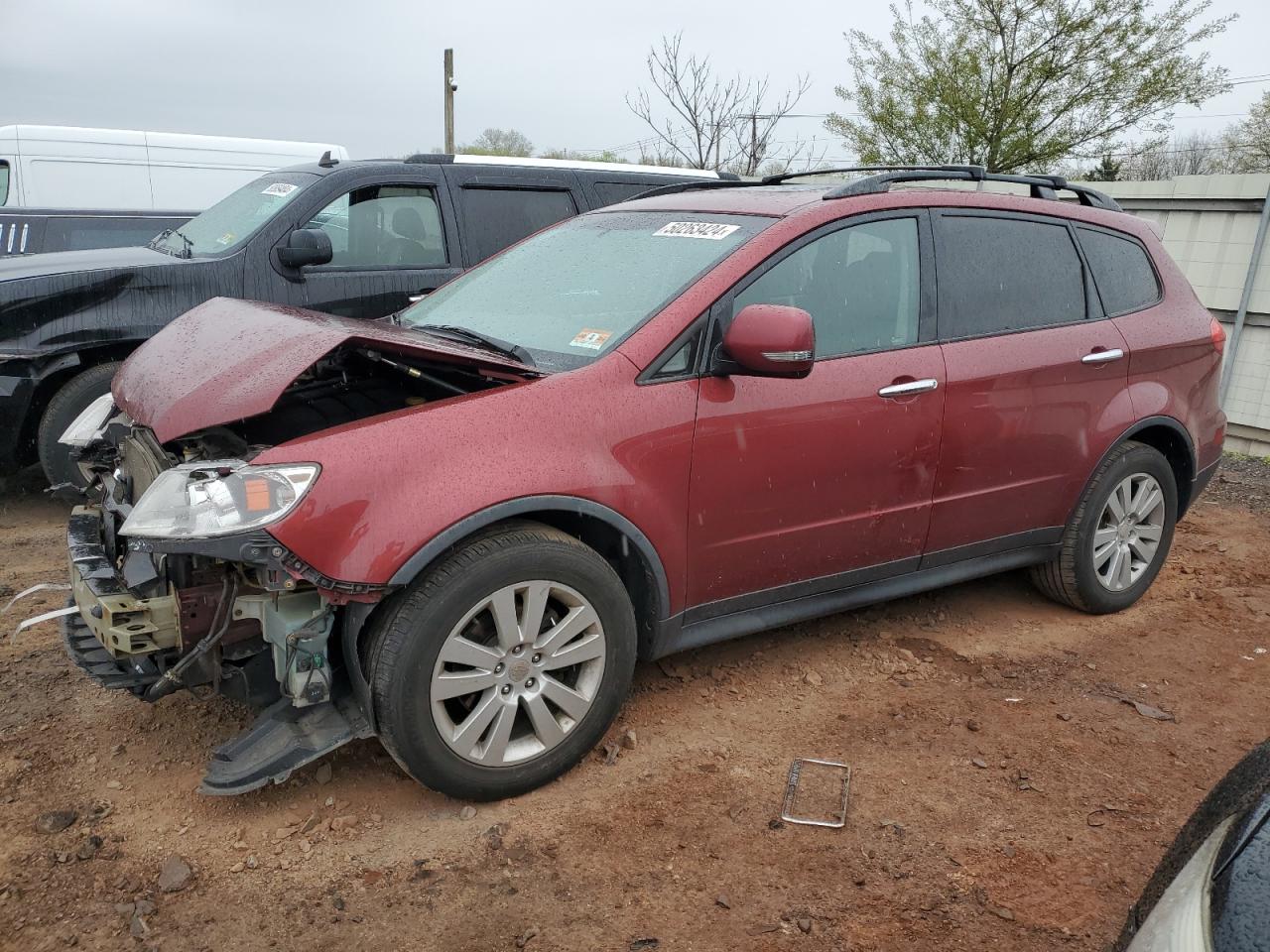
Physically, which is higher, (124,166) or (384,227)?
(124,166)

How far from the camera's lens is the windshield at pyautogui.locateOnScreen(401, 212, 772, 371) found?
317 cm

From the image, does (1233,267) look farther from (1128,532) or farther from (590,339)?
(590,339)

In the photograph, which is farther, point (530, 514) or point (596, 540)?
point (596, 540)

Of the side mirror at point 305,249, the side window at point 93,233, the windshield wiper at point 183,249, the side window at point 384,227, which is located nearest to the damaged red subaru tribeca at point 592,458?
the side mirror at point 305,249

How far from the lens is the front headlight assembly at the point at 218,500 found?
2447mm

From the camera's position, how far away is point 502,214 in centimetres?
628

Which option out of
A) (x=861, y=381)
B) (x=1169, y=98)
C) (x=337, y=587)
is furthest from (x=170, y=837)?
(x=1169, y=98)

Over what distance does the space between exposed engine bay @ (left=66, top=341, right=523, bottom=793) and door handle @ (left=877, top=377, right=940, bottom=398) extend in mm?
1358

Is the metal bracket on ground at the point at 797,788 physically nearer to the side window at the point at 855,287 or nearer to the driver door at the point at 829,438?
the driver door at the point at 829,438

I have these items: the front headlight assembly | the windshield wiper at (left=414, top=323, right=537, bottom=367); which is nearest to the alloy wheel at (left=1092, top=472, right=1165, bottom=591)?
the windshield wiper at (left=414, top=323, right=537, bottom=367)

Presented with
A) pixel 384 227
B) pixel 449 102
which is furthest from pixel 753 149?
pixel 384 227

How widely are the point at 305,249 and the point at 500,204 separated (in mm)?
1365

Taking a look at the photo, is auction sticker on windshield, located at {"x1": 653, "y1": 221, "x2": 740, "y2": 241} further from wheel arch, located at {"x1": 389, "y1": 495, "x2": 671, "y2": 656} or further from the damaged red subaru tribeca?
wheel arch, located at {"x1": 389, "y1": 495, "x2": 671, "y2": 656}

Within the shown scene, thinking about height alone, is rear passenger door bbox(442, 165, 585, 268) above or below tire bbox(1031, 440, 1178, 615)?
above
